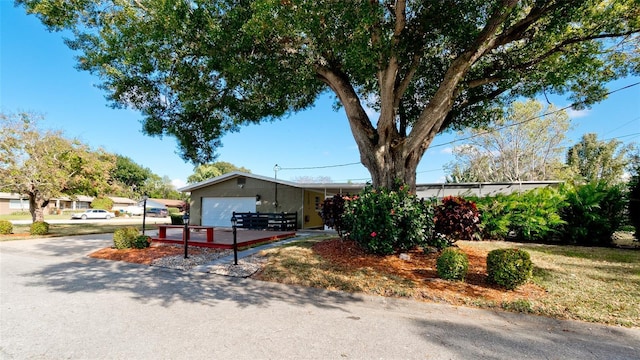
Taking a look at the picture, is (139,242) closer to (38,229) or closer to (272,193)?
(38,229)

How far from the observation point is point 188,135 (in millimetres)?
9508

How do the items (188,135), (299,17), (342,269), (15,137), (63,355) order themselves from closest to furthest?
(63,355) → (299,17) → (342,269) → (188,135) → (15,137)

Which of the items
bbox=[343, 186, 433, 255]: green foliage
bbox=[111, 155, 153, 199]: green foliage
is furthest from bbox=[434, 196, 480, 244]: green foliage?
bbox=[111, 155, 153, 199]: green foliage

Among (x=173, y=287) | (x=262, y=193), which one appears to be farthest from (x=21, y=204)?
(x=173, y=287)

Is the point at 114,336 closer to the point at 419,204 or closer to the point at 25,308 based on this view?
the point at 25,308

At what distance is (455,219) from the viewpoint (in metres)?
6.70

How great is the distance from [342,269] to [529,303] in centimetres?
316

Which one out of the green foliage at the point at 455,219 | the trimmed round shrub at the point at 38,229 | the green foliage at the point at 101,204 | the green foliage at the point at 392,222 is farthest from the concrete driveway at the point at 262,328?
the green foliage at the point at 101,204

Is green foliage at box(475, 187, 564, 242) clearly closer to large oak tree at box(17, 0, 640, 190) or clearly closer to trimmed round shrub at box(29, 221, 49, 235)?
large oak tree at box(17, 0, 640, 190)

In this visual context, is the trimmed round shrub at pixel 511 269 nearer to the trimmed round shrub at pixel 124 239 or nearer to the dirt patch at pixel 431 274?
the dirt patch at pixel 431 274

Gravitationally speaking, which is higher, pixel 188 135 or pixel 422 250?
pixel 188 135

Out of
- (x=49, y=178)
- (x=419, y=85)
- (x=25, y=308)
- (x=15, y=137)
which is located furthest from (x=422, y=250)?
(x=15, y=137)

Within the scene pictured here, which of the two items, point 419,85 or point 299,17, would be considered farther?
point 419,85

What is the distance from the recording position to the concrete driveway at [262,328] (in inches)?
119
